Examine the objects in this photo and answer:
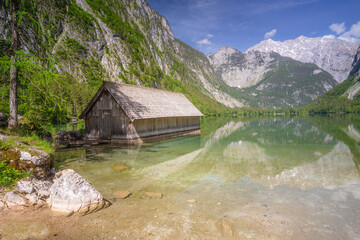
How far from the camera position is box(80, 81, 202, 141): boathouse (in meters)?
24.1

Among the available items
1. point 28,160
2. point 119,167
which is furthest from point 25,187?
point 119,167

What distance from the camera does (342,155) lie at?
18078 mm

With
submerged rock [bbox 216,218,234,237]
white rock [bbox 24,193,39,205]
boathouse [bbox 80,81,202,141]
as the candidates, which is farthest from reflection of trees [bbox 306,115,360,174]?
boathouse [bbox 80,81,202,141]

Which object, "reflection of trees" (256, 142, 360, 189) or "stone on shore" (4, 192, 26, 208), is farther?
"reflection of trees" (256, 142, 360, 189)

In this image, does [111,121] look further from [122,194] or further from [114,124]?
[122,194]

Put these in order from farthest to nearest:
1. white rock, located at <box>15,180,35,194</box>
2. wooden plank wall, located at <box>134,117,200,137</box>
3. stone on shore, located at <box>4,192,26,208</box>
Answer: wooden plank wall, located at <box>134,117,200,137</box> → white rock, located at <box>15,180,35,194</box> → stone on shore, located at <box>4,192,26,208</box>

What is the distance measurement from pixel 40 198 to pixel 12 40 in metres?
9.60

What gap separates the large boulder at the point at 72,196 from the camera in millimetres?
7277

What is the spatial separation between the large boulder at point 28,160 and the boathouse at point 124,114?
14161 millimetres

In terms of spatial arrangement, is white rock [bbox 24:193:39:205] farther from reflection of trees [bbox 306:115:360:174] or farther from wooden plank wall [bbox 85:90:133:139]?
reflection of trees [bbox 306:115:360:174]

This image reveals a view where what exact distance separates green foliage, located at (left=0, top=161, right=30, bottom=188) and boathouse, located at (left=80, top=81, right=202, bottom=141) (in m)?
15.3

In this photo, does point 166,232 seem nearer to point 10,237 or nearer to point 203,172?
point 10,237

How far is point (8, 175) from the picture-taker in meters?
7.64

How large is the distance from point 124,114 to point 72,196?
1695 centimetres
